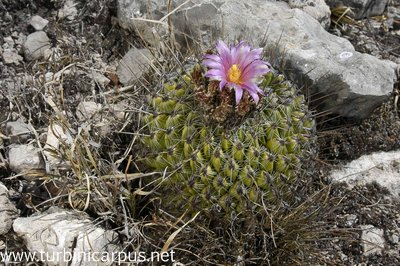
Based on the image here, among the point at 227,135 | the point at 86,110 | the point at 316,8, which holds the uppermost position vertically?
the point at 227,135

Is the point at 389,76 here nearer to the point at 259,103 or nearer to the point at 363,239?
the point at 363,239

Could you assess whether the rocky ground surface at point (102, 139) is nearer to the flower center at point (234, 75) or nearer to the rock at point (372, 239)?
the rock at point (372, 239)

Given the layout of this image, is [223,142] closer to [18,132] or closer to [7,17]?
[18,132]

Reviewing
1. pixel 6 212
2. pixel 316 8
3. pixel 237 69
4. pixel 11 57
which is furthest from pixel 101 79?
pixel 316 8

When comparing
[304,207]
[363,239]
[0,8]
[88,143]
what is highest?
[0,8]

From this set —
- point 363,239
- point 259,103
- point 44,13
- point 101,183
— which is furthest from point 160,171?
point 44,13

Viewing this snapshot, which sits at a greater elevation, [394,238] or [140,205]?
[140,205]

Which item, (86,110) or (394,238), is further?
(86,110)

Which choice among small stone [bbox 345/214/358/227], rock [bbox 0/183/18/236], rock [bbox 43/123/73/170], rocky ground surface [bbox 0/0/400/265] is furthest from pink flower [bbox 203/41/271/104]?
rock [bbox 0/183/18/236]

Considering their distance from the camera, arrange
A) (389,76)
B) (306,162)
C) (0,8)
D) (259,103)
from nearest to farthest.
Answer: (259,103) < (306,162) < (389,76) < (0,8)
